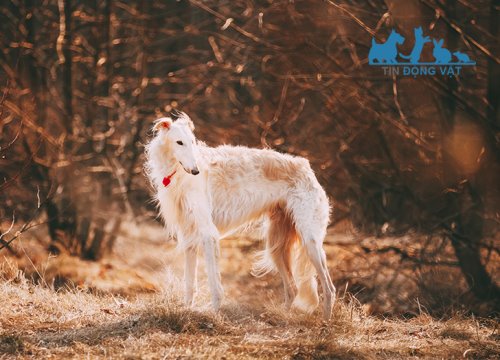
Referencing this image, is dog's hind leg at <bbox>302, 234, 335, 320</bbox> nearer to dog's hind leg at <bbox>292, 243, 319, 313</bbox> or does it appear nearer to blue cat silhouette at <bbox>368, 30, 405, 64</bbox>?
dog's hind leg at <bbox>292, 243, 319, 313</bbox>

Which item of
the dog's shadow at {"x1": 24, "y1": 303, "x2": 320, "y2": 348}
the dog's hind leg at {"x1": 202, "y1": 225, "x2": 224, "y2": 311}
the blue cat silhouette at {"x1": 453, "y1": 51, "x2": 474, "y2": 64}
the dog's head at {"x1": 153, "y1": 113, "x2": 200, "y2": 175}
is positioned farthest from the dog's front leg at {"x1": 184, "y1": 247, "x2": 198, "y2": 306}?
the blue cat silhouette at {"x1": 453, "y1": 51, "x2": 474, "y2": 64}

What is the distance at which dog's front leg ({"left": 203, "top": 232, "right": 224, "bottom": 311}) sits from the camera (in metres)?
6.19

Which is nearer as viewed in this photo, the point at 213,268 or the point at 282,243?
the point at 213,268

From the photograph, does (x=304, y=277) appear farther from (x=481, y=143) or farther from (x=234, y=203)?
(x=481, y=143)

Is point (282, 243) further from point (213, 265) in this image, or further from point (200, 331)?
point (200, 331)

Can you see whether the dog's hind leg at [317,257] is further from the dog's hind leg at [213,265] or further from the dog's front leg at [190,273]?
the dog's front leg at [190,273]

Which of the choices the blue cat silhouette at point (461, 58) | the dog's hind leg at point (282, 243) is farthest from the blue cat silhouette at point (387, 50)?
the dog's hind leg at point (282, 243)

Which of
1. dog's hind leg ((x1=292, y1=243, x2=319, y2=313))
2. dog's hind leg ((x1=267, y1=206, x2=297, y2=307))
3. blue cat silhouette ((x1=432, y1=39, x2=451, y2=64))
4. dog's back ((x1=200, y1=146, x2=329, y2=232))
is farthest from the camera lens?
blue cat silhouette ((x1=432, y1=39, x2=451, y2=64))

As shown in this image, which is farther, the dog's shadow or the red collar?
the red collar

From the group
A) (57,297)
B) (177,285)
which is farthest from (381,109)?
(57,297)

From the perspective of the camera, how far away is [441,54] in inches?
387
